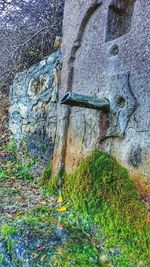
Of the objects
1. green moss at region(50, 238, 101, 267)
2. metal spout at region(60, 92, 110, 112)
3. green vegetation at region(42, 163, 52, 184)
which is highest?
metal spout at region(60, 92, 110, 112)

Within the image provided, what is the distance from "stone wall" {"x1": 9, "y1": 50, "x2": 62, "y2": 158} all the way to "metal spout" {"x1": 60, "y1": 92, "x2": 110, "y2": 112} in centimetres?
123

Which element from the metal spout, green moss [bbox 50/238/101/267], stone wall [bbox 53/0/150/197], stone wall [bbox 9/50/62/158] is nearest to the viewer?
green moss [bbox 50/238/101/267]

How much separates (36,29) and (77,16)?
6.80ft

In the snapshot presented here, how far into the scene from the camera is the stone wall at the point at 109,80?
5.76 ft

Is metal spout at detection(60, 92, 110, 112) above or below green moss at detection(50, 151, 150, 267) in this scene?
above

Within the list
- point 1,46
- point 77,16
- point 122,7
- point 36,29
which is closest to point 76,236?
point 122,7

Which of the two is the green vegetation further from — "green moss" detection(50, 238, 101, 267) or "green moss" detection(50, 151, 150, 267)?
"green moss" detection(50, 238, 101, 267)

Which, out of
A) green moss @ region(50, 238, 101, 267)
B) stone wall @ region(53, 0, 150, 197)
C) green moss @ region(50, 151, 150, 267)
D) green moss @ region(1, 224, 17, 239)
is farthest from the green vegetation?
green moss @ region(50, 238, 101, 267)

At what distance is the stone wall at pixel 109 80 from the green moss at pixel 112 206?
0.11 m

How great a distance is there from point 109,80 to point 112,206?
100 cm

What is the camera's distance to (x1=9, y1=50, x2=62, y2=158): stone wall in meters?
3.29

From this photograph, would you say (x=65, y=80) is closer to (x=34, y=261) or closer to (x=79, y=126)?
(x=79, y=126)

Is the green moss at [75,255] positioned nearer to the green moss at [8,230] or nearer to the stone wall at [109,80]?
the green moss at [8,230]

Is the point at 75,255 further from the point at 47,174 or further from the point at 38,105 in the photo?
the point at 38,105
